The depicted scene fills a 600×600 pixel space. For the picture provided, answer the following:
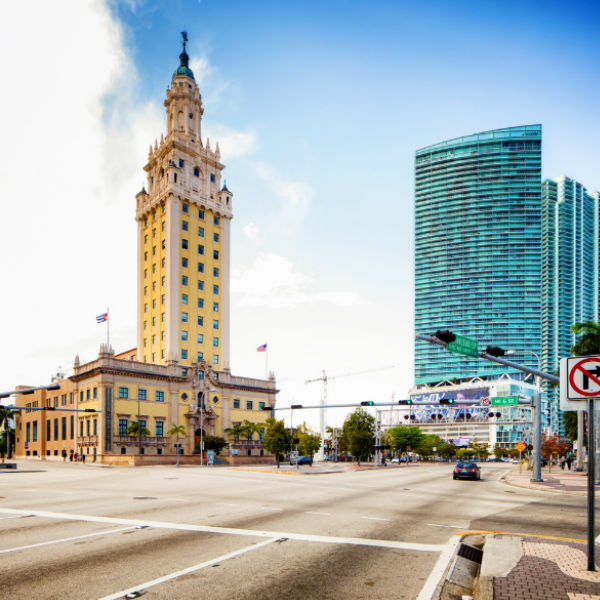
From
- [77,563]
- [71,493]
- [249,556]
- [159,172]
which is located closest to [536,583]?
[249,556]

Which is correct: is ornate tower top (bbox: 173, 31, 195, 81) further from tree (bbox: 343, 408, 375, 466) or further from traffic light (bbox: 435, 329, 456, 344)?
traffic light (bbox: 435, 329, 456, 344)

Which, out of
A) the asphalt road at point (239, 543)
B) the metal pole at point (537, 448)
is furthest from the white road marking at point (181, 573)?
the metal pole at point (537, 448)

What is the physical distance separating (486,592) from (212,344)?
265 ft

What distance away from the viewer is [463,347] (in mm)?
21484

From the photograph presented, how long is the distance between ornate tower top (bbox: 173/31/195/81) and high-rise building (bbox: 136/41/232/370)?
0.23 meters

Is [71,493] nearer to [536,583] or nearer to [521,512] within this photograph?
[521,512]

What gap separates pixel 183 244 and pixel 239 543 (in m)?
76.9

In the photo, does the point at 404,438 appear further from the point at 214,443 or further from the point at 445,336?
the point at 445,336

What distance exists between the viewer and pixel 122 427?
236 ft

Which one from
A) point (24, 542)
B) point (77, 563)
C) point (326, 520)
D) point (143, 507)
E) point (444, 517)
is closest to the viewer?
point (77, 563)

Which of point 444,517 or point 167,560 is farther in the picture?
point 444,517

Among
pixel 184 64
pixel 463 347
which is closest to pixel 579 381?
pixel 463 347

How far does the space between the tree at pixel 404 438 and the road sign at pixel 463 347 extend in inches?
3882

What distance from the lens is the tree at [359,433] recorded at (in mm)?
74312
